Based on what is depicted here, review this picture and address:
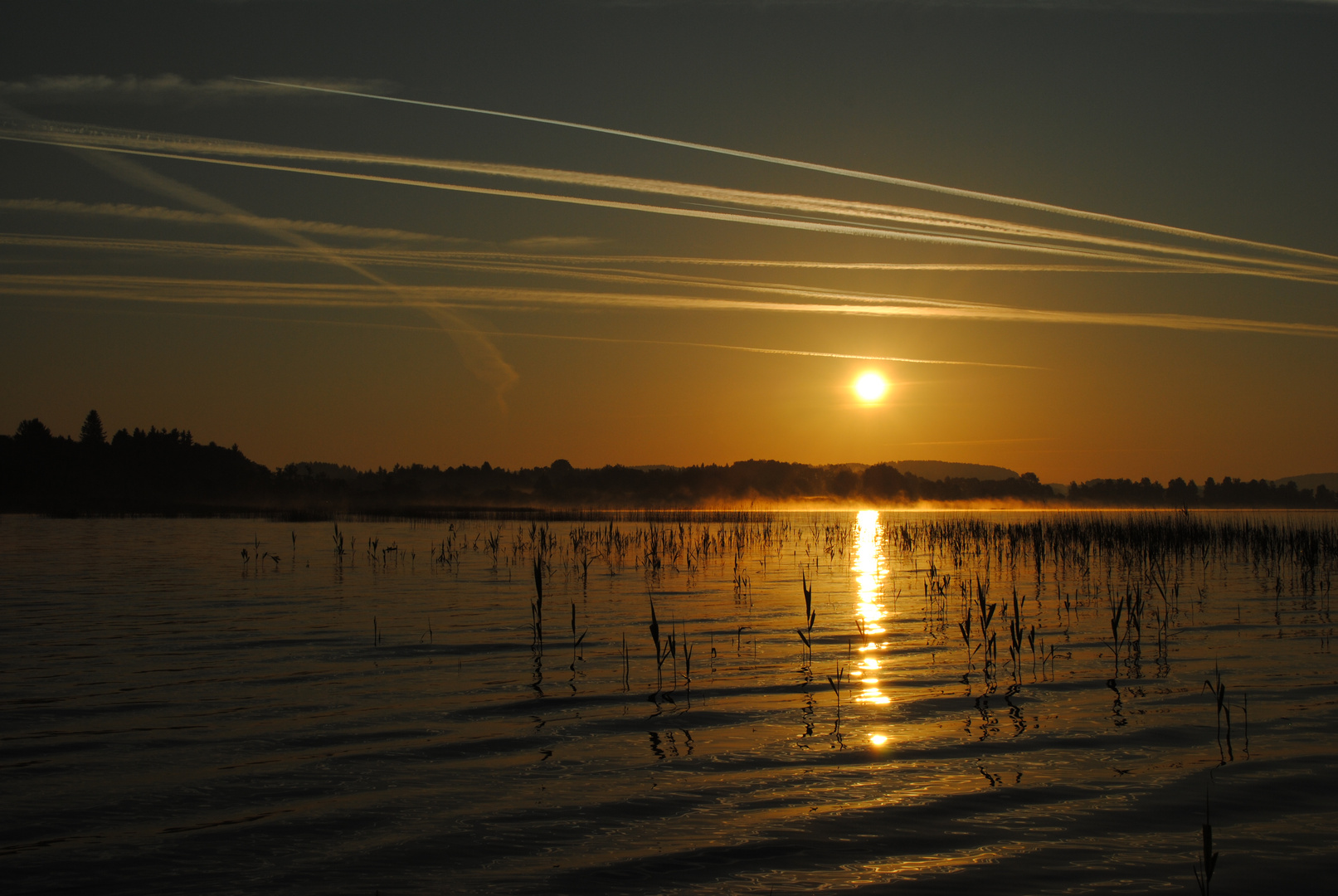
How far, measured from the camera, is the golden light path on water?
931cm

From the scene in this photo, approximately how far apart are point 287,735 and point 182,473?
97891 millimetres

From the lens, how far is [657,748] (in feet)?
24.1

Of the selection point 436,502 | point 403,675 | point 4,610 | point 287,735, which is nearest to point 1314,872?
point 287,735

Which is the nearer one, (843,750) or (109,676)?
(843,750)

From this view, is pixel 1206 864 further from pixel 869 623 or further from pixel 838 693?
pixel 869 623

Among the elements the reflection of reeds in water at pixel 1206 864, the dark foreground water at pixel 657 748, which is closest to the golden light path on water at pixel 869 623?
the dark foreground water at pixel 657 748

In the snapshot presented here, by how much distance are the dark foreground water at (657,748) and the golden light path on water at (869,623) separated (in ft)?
0.36

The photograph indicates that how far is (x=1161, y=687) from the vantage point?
31.5 feet

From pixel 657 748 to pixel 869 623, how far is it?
8327mm

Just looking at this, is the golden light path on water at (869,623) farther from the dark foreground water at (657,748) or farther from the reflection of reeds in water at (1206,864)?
Answer: the reflection of reeds in water at (1206,864)

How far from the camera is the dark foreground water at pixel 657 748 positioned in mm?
5004

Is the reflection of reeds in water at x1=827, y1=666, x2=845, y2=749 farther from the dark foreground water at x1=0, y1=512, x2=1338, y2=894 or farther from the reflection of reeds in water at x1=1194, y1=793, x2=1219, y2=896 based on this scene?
the reflection of reeds in water at x1=1194, y1=793, x2=1219, y2=896

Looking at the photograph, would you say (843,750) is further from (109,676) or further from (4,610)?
(4,610)

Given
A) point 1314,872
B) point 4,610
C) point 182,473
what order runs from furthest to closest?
point 182,473 < point 4,610 < point 1314,872
